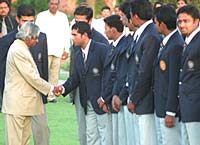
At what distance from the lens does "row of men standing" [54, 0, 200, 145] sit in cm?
734

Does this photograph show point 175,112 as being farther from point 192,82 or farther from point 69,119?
point 69,119

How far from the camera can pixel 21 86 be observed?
908 centimetres

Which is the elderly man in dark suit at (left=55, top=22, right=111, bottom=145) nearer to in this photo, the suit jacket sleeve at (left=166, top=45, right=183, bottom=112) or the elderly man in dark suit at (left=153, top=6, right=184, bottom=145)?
the elderly man in dark suit at (left=153, top=6, right=184, bottom=145)

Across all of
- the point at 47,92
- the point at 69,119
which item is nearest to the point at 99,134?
the point at 47,92

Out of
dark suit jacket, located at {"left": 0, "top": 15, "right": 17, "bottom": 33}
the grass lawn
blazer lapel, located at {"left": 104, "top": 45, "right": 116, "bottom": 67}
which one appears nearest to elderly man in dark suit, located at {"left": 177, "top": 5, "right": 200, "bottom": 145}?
blazer lapel, located at {"left": 104, "top": 45, "right": 116, "bottom": 67}

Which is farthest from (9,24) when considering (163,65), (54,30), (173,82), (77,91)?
(173,82)

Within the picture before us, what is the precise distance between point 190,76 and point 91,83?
2272mm

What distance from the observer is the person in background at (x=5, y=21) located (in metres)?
12.4

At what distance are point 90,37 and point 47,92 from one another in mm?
888

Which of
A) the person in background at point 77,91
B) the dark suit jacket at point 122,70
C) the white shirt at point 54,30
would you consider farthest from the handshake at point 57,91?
the white shirt at point 54,30

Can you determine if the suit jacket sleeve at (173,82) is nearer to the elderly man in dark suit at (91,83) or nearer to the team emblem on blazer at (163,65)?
the team emblem on blazer at (163,65)

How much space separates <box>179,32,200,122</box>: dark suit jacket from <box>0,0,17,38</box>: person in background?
556 centimetres

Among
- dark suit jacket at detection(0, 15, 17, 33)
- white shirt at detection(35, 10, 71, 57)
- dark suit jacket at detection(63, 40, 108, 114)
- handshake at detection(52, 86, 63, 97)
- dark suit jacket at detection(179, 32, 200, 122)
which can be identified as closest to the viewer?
dark suit jacket at detection(179, 32, 200, 122)

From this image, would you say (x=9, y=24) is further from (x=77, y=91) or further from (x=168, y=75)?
(x=168, y=75)
